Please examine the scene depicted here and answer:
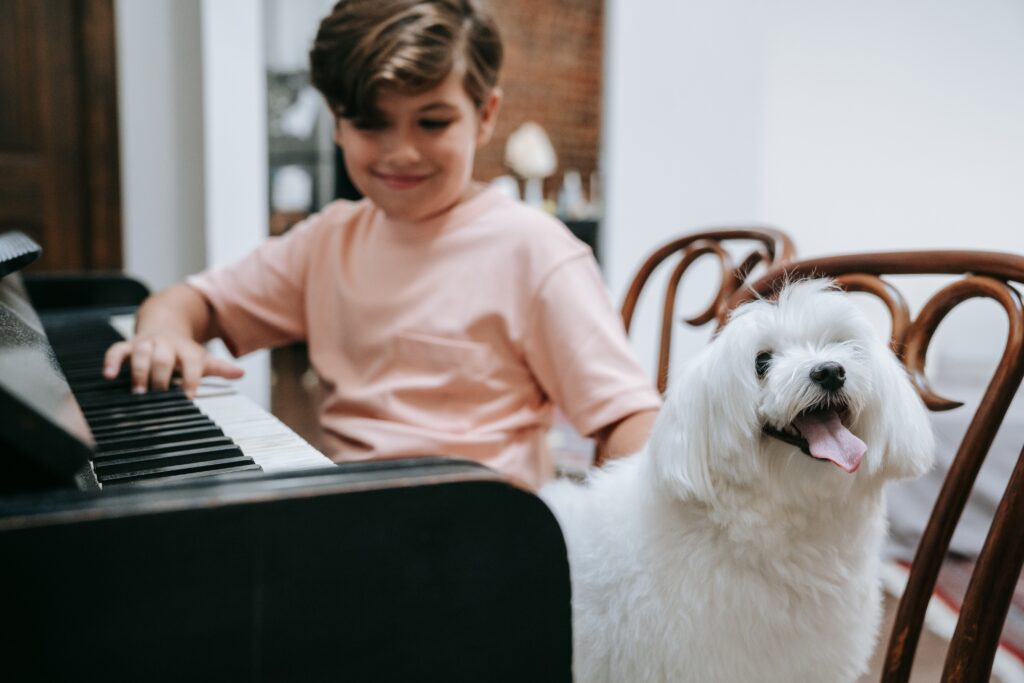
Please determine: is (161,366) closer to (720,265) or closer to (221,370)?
(221,370)

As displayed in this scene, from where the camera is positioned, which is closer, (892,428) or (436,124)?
(892,428)

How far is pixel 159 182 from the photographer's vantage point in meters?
2.75

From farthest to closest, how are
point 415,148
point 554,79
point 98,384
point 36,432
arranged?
1. point 554,79
2. point 415,148
3. point 98,384
4. point 36,432

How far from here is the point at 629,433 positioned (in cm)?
94

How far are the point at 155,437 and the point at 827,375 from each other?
0.57m

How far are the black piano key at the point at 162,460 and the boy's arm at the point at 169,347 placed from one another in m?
0.31

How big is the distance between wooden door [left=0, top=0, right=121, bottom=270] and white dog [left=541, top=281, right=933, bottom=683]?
2.58 m

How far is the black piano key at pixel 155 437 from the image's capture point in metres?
0.68

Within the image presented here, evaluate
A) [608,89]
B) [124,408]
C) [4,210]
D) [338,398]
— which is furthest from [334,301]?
[4,210]

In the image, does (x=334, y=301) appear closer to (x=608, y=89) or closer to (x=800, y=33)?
(x=608, y=89)

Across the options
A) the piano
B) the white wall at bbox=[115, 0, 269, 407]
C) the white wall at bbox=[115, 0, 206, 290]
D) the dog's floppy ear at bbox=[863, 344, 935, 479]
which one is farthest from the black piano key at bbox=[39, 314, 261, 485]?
the white wall at bbox=[115, 0, 206, 290]

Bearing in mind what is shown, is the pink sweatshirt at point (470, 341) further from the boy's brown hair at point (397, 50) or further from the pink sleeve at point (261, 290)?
the boy's brown hair at point (397, 50)

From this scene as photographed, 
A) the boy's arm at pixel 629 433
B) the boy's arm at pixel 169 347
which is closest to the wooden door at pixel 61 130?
the boy's arm at pixel 169 347

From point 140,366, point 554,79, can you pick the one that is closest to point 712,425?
point 140,366
